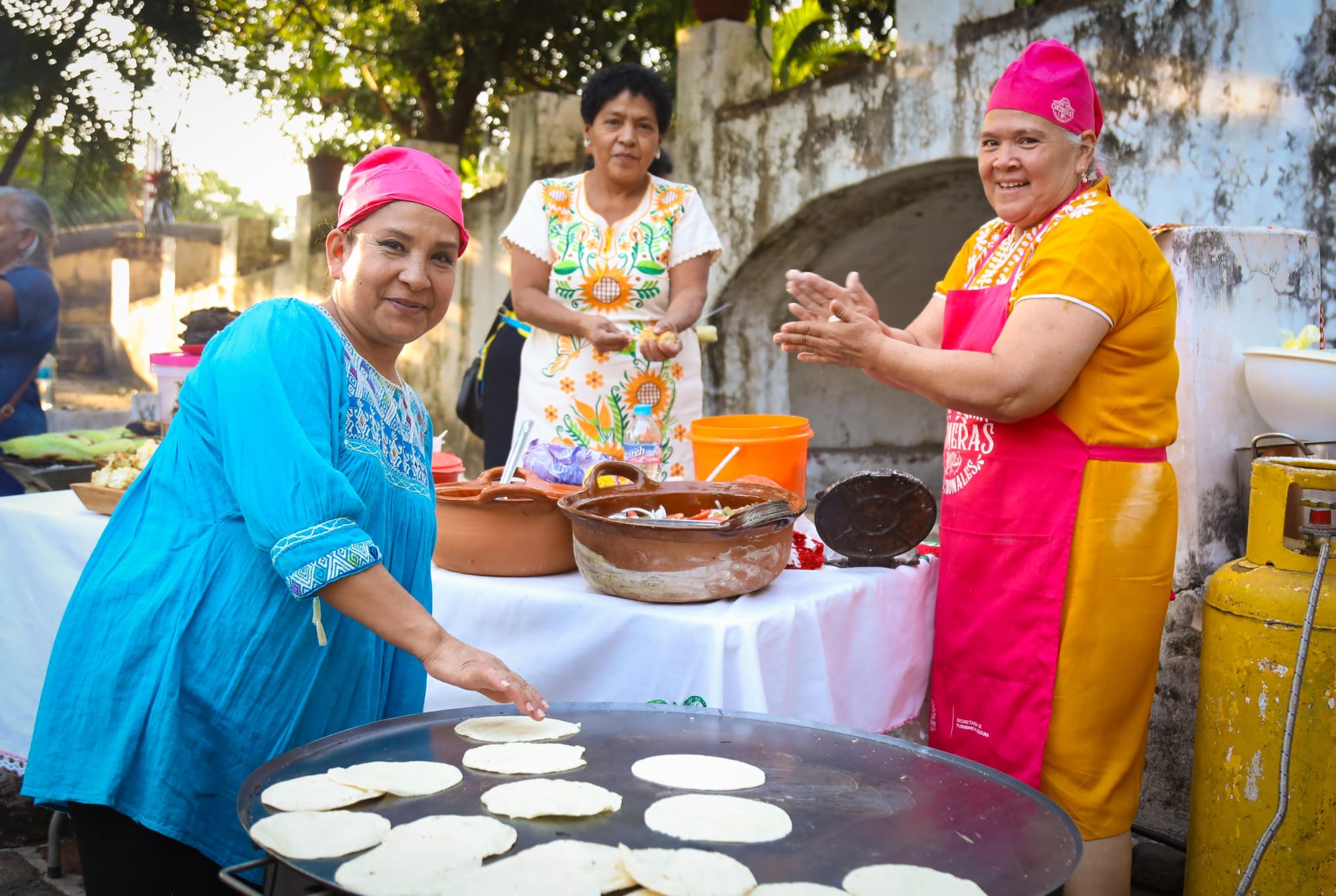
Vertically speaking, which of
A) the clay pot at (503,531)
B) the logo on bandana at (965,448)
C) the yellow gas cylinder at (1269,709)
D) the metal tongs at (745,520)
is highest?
the logo on bandana at (965,448)

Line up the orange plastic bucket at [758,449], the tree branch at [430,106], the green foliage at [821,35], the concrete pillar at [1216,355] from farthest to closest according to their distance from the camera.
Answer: the tree branch at [430,106], the green foliage at [821,35], the concrete pillar at [1216,355], the orange plastic bucket at [758,449]

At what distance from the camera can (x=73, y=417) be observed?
340 inches

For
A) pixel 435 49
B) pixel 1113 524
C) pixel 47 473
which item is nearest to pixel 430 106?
pixel 435 49

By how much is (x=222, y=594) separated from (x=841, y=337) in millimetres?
1329

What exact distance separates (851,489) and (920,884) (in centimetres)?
125

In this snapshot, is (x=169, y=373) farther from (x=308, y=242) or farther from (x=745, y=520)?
(x=308, y=242)

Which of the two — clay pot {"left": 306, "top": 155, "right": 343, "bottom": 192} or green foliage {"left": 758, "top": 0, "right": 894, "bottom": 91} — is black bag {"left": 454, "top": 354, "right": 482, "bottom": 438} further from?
clay pot {"left": 306, "top": 155, "right": 343, "bottom": 192}

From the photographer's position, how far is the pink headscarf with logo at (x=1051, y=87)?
7.48 feet

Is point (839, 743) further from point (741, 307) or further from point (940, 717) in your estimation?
point (741, 307)

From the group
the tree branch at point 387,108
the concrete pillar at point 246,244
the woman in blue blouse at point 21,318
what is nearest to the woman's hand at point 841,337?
the woman in blue blouse at point 21,318

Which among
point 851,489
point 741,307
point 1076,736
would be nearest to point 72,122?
point 741,307

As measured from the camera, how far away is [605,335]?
128 inches

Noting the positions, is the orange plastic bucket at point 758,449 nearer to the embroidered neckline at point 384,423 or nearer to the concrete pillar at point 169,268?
the embroidered neckline at point 384,423

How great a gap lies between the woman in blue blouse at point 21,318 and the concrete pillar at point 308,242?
5.45 meters
